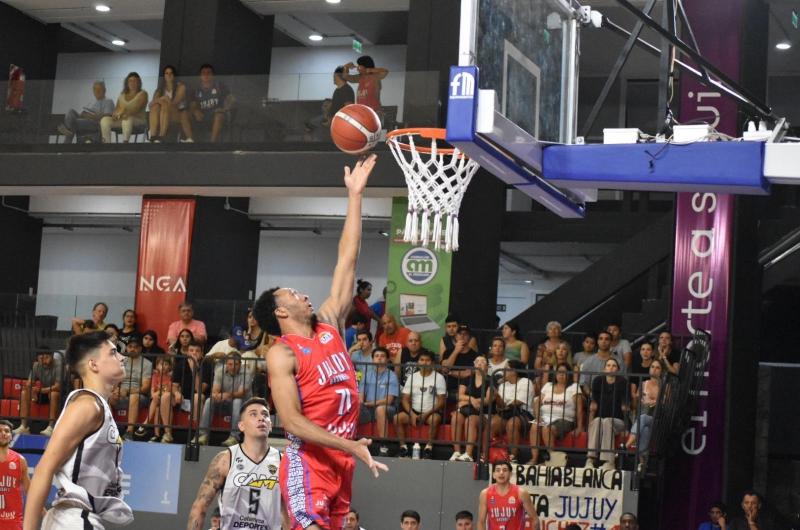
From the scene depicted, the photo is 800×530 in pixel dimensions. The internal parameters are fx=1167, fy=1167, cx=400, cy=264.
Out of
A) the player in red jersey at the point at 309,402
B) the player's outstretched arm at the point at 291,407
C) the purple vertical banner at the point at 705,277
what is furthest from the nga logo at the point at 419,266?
the player's outstretched arm at the point at 291,407

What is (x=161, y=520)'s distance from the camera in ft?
45.5

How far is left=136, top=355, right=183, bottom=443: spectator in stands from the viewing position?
14.1 metres

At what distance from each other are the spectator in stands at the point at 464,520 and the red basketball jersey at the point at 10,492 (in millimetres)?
4481

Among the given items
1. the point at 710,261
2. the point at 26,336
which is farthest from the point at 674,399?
the point at 26,336

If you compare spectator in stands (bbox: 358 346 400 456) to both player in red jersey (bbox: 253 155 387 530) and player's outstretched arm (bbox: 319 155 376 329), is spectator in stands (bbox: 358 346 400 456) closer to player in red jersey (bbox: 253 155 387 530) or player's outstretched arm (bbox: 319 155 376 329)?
player's outstretched arm (bbox: 319 155 376 329)

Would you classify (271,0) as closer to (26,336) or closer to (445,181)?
(26,336)

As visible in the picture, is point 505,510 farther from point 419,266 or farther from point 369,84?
point 369,84

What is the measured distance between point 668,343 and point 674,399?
3.09 feet

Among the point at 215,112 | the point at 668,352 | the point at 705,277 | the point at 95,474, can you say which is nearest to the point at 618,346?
the point at 668,352

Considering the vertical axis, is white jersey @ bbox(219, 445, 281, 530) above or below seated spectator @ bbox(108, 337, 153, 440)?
below

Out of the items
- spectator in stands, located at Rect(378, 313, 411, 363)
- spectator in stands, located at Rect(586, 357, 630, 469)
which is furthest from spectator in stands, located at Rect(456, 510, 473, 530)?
spectator in stands, located at Rect(378, 313, 411, 363)

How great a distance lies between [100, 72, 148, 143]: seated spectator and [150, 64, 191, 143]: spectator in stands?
20 centimetres

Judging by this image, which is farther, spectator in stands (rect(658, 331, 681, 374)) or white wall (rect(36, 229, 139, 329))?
white wall (rect(36, 229, 139, 329))

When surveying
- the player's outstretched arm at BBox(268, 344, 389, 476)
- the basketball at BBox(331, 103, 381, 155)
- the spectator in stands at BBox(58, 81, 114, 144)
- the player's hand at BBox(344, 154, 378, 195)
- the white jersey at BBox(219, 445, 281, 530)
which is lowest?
the white jersey at BBox(219, 445, 281, 530)
